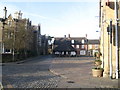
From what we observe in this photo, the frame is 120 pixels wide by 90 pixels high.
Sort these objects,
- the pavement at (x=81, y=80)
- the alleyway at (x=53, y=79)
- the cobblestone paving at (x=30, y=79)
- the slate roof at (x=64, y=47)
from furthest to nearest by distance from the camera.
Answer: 1. the slate roof at (x=64, y=47)
2. the cobblestone paving at (x=30, y=79)
3. the alleyway at (x=53, y=79)
4. the pavement at (x=81, y=80)

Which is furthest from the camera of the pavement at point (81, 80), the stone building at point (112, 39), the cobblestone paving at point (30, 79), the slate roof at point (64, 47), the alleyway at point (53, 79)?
the slate roof at point (64, 47)

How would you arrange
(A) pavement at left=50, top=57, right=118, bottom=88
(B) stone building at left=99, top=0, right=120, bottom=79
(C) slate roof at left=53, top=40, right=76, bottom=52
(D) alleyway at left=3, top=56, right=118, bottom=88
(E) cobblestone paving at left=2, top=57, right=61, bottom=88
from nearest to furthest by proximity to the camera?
(A) pavement at left=50, top=57, right=118, bottom=88, (D) alleyway at left=3, top=56, right=118, bottom=88, (E) cobblestone paving at left=2, top=57, right=61, bottom=88, (B) stone building at left=99, top=0, right=120, bottom=79, (C) slate roof at left=53, top=40, right=76, bottom=52

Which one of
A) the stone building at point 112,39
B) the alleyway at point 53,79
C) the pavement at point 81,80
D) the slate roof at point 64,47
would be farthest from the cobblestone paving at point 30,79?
the slate roof at point 64,47

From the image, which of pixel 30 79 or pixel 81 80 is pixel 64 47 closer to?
pixel 30 79

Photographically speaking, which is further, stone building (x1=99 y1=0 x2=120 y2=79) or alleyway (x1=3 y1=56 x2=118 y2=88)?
stone building (x1=99 y1=0 x2=120 y2=79)

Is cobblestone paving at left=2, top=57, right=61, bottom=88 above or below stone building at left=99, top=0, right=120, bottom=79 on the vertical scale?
below

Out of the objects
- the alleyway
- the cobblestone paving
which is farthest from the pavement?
the cobblestone paving

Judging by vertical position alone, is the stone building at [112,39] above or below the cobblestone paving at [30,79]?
above

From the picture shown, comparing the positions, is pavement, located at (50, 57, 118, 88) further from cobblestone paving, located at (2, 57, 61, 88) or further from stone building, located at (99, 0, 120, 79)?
stone building, located at (99, 0, 120, 79)

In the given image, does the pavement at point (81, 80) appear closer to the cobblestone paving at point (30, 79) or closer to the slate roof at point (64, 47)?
the cobblestone paving at point (30, 79)

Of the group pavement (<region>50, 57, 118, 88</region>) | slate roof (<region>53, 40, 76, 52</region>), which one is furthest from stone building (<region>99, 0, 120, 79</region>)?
slate roof (<region>53, 40, 76, 52</region>)

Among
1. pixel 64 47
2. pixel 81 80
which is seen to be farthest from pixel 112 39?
pixel 64 47

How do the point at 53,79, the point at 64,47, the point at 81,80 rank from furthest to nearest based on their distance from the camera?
the point at 64,47 → the point at 53,79 → the point at 81,80

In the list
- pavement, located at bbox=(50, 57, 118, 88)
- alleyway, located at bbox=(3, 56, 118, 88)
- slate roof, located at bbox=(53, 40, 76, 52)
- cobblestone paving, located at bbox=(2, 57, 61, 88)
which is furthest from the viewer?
slate roof, located at bbox=(53, 40, 76, 52)
